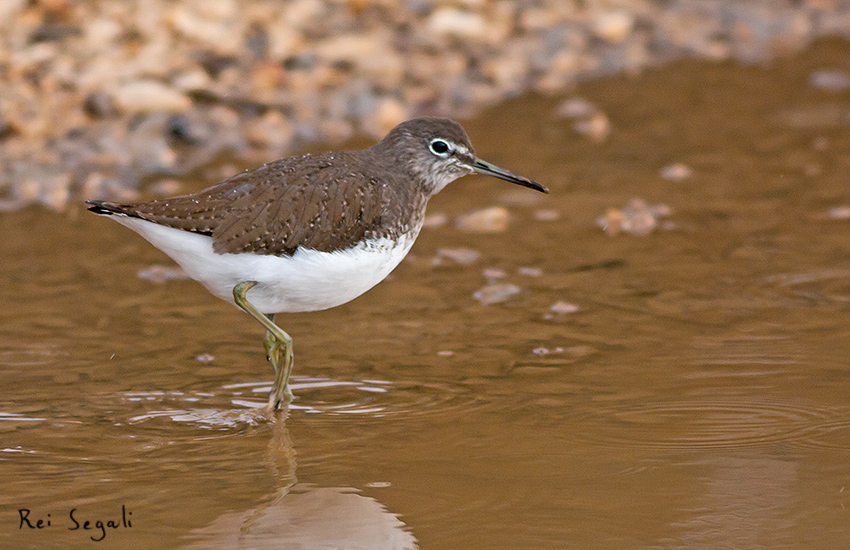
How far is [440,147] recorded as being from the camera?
6.61 meters

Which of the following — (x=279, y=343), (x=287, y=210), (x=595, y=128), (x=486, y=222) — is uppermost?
(x=595, y=128)

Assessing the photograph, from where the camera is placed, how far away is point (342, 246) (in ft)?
19.2

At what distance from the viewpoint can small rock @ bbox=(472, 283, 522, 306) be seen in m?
7.46

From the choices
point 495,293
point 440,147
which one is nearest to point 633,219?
point 495,293

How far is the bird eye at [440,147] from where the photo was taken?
6.58 meters

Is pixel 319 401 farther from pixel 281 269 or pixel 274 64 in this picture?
pixel 274 64

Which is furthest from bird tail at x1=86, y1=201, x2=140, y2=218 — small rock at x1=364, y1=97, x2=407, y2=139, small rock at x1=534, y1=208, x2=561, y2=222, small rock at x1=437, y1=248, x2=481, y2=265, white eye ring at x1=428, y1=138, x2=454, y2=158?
small rock at x1=364, y1=97, x2=407, y2=139

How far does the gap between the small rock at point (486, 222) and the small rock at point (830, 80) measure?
4.61 metres

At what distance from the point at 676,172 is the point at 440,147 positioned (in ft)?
11.9

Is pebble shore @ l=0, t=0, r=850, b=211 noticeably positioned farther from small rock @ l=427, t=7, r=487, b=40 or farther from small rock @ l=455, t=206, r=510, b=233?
small rock @ l=455, t=206, r=510, b=233

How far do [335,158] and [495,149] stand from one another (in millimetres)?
4180

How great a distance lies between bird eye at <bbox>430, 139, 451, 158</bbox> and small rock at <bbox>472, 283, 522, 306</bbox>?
1223 millimetres

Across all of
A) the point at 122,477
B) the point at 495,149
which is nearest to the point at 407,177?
the point at 122,477

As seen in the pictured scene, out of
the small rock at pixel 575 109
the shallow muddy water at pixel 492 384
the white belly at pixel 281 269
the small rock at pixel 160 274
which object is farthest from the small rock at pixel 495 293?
the small rock at pixel 575 109
